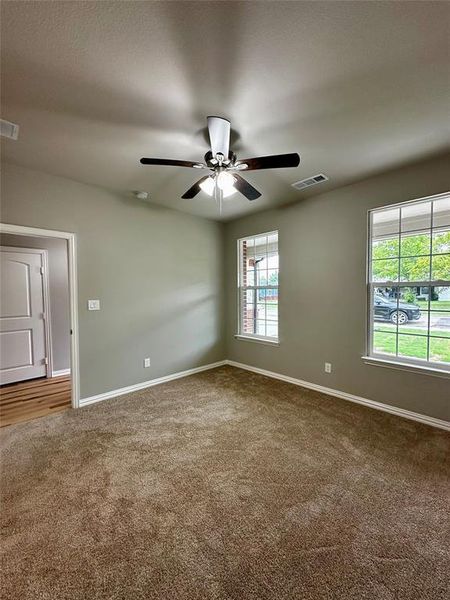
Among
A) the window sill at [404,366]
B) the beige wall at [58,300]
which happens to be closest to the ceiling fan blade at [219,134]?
the window sill at [404,366]

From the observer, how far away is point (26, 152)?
94.3 inches

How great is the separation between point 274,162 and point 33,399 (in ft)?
12.9

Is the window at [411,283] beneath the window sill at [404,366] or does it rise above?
above

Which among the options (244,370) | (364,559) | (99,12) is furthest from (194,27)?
(244,370)

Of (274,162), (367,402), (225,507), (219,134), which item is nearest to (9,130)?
(219,134)

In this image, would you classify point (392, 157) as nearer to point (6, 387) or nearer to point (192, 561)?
point (192, 561)

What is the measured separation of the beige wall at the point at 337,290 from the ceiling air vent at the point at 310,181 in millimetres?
383

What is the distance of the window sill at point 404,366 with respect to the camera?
8.41ft

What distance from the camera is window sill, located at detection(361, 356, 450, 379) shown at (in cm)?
256

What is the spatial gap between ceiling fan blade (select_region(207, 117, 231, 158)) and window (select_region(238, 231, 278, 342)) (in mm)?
2202

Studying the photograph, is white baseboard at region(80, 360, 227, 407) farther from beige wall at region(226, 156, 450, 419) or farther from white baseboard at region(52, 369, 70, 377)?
white baseboard at region(52, 369, 70, 377)

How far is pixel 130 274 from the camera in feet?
11.6

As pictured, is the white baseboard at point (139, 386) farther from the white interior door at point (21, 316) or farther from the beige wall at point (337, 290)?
the white interior door at point (21, 316)

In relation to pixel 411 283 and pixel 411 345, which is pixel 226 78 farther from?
pixel 411 345
